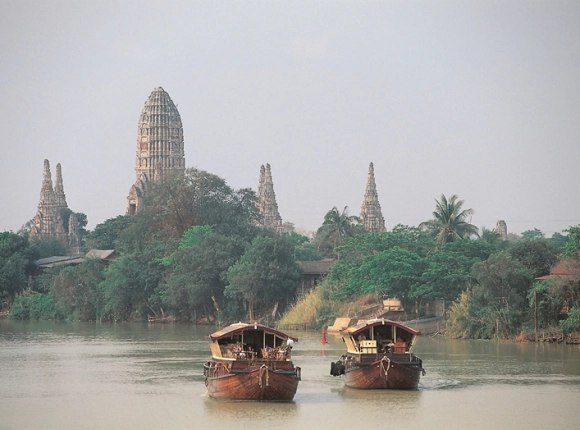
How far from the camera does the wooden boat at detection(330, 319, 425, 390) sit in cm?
3453

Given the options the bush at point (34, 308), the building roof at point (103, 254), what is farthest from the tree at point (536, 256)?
the building roof at point (103, 254)

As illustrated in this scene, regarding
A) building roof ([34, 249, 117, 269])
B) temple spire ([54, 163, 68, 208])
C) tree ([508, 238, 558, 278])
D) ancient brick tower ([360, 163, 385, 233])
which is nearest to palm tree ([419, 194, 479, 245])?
tree ([508, 238, 558, 278])

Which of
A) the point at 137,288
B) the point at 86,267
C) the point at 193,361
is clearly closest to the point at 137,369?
the point at 193,361

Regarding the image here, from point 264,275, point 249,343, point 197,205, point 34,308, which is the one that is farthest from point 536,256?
point 34,308

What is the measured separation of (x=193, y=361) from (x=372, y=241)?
1017 inches

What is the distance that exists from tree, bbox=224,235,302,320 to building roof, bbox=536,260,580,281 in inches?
905

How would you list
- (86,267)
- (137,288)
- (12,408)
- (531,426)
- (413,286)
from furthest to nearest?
(86,267)
(137,288)
(413,286)
(12,408)
(531,426)

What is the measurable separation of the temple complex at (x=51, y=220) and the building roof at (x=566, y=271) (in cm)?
9637

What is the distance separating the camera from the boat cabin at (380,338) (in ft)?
117

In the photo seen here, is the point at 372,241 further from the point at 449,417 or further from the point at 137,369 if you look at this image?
the point at 449,417

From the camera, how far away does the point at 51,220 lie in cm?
14712

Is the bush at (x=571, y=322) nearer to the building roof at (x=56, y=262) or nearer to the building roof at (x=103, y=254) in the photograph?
the building roof at (x=103, y=254)

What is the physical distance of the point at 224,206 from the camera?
90.4 m

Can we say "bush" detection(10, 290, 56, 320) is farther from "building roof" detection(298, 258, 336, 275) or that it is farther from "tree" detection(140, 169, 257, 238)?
"building roof" detection(298, 258, 336, 275)
